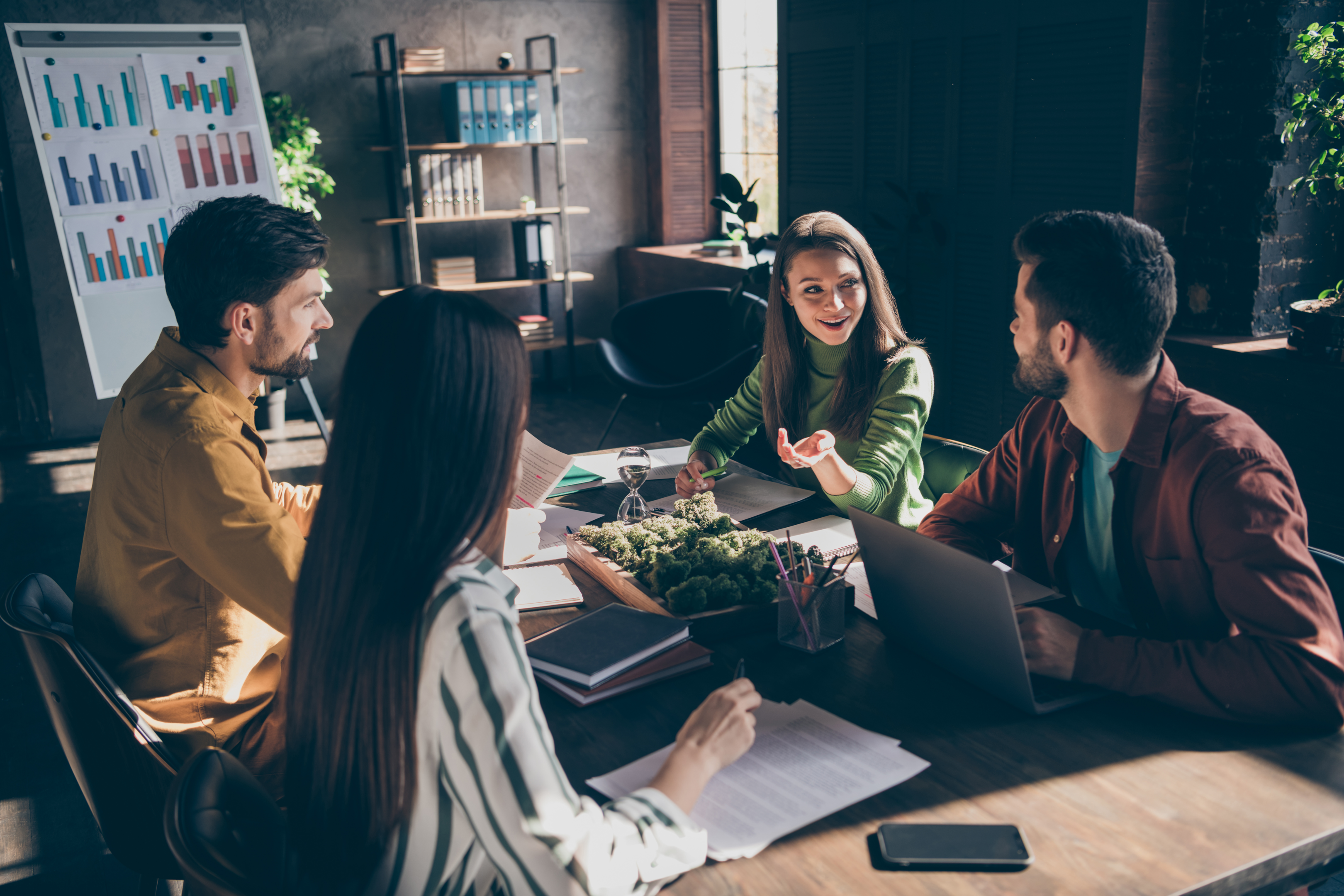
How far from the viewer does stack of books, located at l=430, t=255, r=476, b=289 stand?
6.28 meters

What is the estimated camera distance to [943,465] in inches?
93.1

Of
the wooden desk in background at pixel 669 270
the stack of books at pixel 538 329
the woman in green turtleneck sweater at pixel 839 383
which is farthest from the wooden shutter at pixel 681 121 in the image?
the woman in green turtleneck sweater at pixel 839 383

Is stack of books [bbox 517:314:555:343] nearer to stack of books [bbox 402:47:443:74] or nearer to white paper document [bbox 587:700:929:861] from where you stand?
stack of books [bbox 402:47:443:74]

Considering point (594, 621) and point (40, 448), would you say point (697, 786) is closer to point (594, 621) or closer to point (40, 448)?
point (594, 621)

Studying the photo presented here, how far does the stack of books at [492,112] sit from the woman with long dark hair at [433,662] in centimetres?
541

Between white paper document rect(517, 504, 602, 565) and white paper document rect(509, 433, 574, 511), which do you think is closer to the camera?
white paper document rect(517, 504, 602, 565)

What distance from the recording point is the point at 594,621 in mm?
1490

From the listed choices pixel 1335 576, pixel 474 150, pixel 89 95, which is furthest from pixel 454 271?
pixel 1335 576

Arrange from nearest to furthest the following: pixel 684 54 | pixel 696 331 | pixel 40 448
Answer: pixel 696 331, pixel 40 448, pixel 684 54

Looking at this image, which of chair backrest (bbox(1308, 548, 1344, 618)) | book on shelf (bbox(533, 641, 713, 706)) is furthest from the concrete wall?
chair backrest (bbox(1308, 548, 1344, 618))

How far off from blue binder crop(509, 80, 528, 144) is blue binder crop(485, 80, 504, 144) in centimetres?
9

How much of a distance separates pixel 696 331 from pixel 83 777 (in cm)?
410

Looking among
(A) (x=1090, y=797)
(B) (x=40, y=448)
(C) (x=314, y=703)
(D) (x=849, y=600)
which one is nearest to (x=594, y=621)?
(D) (x=849, y=600)

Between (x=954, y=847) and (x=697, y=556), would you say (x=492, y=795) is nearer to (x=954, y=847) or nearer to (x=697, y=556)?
(x=954, y=847)
